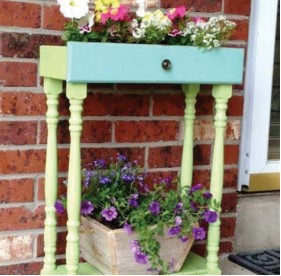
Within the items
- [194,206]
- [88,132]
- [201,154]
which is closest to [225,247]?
[201,154]

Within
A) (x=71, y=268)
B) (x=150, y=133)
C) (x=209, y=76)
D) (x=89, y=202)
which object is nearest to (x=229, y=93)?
(x=209, y=76)

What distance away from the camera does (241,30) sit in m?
2.28

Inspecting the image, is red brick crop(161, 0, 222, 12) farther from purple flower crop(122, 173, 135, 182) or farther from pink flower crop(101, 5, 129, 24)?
purple flower crop(122, 173, 135, 182)

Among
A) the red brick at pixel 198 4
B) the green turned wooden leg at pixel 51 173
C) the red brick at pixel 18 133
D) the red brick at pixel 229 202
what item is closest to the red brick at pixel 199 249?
the red brick at pixel 229 202

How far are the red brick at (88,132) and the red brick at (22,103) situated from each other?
48 millimetres

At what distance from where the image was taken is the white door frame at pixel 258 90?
7.57 feet

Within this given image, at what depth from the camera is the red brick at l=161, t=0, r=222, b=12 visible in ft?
7.04

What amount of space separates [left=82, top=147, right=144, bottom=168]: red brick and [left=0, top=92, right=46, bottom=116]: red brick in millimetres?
194

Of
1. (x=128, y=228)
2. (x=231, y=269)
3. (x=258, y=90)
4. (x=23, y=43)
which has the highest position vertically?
(x=23, y=43)

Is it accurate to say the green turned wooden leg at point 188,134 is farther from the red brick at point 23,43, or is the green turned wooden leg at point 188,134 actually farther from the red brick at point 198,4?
the red brick at point 23,43

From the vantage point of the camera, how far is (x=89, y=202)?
190cm

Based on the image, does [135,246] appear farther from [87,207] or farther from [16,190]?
[16,190]

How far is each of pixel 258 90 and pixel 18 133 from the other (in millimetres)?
857

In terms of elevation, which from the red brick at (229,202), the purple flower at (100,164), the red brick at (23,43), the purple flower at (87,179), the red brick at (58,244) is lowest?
the red brick at (58,244)
